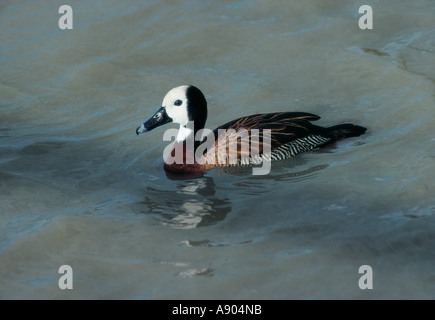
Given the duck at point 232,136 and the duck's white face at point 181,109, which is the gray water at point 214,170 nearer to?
the duck at point 232,136

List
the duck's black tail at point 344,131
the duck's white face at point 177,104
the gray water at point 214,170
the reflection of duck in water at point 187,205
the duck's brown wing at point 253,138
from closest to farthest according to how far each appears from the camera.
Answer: the gray water at point 214,170 → the reflection of duck in water at point 187,205 → the duck's brown wing at point 253,138 → the duck's white face at point 177,104 → the duck's black tail at point 344,131

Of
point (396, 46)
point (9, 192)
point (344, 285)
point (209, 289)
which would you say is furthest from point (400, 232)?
point (396, 46)

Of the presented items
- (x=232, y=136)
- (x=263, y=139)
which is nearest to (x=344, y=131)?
(x=263, y=139)

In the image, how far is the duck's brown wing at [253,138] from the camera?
7441 millimetres

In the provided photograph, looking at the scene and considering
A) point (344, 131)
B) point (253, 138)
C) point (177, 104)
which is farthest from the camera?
point (344, 131)

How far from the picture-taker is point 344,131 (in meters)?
7.80

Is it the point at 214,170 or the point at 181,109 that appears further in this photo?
the point at 181,109

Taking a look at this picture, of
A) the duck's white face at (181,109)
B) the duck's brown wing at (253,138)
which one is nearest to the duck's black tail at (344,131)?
the duck's brown wing at (253,138)

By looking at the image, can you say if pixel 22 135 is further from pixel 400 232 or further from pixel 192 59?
pixel 400 232

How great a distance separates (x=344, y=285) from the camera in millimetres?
5176

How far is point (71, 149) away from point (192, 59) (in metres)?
2.64

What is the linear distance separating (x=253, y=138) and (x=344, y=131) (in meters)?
1.02

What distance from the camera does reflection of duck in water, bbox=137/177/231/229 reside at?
6367 mm

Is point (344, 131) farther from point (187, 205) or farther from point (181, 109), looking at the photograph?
point (187, 205)
